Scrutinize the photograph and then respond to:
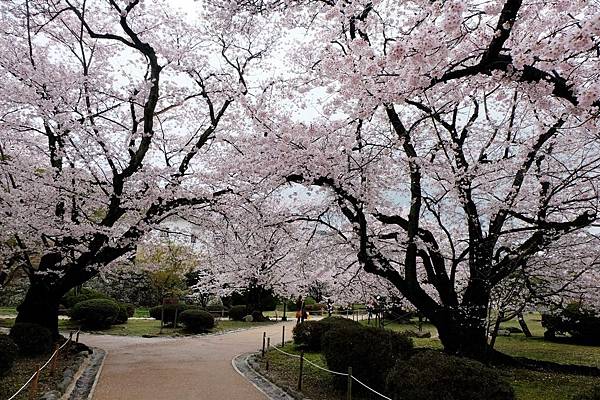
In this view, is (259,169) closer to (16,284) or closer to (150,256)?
(150,256)

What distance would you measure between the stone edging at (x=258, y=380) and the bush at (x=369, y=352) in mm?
932

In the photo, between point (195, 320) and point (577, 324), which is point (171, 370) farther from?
point (577, 324)

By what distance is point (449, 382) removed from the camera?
500cm

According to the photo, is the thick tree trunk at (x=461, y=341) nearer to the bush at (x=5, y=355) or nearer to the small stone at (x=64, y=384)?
the small stone at (x=64, y=384)

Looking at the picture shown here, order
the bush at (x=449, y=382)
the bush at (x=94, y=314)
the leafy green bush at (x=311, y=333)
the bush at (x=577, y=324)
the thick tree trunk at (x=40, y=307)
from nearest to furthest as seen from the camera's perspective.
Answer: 1. the bush at (x=449, y=382)
2. the thick tree trunk at (x=40, y=307)
3. the leafy green bush at (x=311, y=333)
4. the bush at (x=577, y=324)
5. the bush at (x=94, y=314)

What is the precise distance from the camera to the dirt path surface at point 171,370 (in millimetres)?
8070

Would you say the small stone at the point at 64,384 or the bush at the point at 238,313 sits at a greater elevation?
the bush at the point at 238,313

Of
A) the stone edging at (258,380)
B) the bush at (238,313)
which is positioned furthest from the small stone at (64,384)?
the bush at (238,313)

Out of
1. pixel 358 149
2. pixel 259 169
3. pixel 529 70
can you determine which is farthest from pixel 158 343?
pixel 529 70

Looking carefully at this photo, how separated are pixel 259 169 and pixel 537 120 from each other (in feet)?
18.3

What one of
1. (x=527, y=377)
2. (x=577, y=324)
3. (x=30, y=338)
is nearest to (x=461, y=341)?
(x=527, y=377)

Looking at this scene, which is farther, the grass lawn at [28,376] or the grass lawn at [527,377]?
the grass lawn at [527,377]

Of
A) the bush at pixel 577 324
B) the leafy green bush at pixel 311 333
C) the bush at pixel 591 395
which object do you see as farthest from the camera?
the bush at pixel 577 324

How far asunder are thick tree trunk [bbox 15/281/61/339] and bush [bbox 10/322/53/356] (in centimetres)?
110
